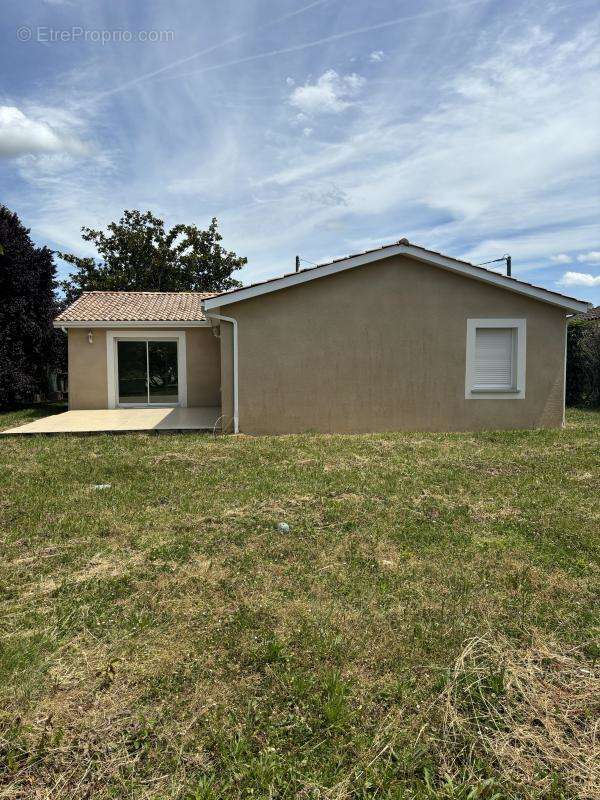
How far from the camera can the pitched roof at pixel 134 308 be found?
15.5 metres

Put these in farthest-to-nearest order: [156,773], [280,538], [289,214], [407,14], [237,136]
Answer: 1. [289,214]
2. [237,136]
3. [407,14]
4. [280,538]
5. [156,773]

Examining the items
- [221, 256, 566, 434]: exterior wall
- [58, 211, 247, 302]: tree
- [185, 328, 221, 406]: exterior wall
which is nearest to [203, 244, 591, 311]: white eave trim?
[221, 256, 566, 434]: exterior wall

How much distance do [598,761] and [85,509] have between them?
17.9 ft

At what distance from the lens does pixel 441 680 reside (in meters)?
2.98

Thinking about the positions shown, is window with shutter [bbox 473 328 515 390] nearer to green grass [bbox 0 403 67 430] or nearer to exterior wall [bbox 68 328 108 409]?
exterior wall [bbox 68 328 108 409]

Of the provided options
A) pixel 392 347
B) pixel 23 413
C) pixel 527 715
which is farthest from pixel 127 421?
pixel 527 715

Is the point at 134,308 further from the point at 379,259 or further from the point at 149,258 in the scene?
the point at 149,258

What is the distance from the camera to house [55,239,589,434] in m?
11.1

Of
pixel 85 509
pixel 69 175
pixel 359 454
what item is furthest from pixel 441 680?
pixel 69 175

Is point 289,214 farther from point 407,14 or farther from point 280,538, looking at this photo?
point 280,538

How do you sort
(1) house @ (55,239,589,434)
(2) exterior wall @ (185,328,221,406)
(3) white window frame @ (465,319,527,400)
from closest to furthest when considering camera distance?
(1) house @ (55,239,589,434), (3) white window frame @ (465,319,527,400), (2) exterior wall @ (185,328,221,406)

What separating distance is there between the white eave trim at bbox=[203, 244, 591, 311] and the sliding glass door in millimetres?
6021

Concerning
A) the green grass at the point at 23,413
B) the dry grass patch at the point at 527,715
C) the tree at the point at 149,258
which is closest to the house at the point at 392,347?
the green grass at the point at 23,413

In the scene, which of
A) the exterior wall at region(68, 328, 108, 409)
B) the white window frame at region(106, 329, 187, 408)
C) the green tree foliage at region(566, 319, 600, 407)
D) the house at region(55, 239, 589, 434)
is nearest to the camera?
the house at region(55, 239, 589, 434)
